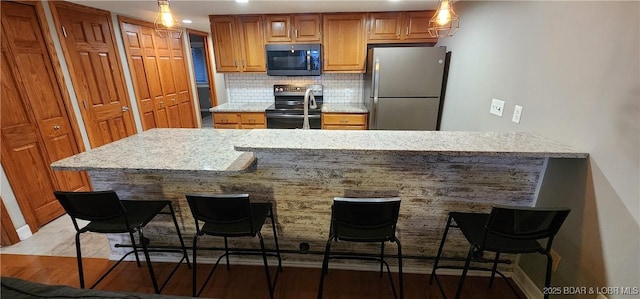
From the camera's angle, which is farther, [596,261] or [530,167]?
[530,167]

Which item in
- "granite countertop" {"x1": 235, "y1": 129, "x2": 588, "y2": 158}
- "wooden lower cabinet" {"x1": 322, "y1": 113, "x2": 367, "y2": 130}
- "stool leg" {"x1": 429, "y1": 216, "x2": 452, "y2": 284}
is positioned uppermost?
"granite countertop" {"x1": 235, "y1": 129, "x2": 588, "y2": 158}

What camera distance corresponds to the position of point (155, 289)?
173 cm

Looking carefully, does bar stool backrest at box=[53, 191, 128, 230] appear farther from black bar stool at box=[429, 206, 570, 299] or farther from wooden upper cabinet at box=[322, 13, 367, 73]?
wooden upper cabinet at box=[322, 13, 367, 73]

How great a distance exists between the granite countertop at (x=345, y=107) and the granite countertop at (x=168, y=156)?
175 centimetres

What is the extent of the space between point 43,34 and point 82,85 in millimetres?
522

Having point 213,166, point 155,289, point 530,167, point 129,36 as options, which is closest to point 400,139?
point 530,167

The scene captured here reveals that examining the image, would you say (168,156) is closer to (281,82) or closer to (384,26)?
(281,82)

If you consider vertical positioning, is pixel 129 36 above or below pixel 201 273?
above

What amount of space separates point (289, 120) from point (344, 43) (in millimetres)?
1255

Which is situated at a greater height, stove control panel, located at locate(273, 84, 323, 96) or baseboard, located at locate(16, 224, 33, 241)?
stove control panel, located at locate(273, 84, 323, 96)

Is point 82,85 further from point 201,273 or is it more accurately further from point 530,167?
point 530,167

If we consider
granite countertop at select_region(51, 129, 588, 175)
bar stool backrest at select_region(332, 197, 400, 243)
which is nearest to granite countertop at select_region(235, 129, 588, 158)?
granite countertop at select_region(51, 129, 588, 175)

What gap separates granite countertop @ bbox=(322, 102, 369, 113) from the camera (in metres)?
3.52

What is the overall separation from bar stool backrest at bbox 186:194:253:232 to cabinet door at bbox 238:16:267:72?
104 inches
